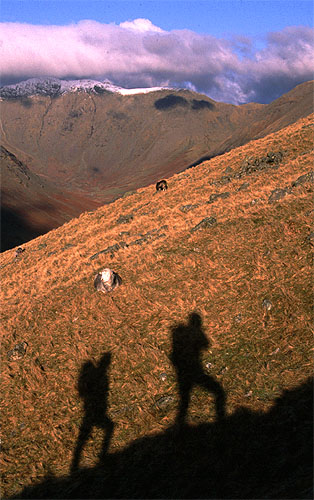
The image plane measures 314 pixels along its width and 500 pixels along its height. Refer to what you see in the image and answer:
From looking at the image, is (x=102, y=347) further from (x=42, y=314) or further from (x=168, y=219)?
(x=168, y=219)

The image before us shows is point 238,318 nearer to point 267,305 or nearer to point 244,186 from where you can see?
point 267,305

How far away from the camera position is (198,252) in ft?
52.3

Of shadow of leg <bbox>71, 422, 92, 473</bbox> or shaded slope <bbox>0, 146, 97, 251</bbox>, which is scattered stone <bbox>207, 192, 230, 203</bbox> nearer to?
shadow of leg <bbox>71, 422, 92, 473</bbox>

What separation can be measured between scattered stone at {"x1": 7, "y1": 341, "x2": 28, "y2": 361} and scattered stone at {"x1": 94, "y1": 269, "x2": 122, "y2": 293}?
370cm

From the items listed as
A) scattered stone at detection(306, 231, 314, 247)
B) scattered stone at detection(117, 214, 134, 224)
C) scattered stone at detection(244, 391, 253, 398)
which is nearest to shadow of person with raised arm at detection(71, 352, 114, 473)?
scattered stone at detection(244, 391, 253, 398)

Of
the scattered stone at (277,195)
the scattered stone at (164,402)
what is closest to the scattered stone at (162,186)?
the scattered stone at (277,195)

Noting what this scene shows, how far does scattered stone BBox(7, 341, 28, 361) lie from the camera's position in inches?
504

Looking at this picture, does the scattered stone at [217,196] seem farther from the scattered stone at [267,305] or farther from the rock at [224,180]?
the scattered stone at [267,305]

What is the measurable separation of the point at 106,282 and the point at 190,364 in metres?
5.98

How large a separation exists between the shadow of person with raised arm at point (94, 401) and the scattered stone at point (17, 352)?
121 inches

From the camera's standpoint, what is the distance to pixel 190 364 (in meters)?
10.3

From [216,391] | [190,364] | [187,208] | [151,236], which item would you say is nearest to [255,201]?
[187,208]

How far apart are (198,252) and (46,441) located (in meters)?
9.70

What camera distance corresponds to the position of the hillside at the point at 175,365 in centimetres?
727
